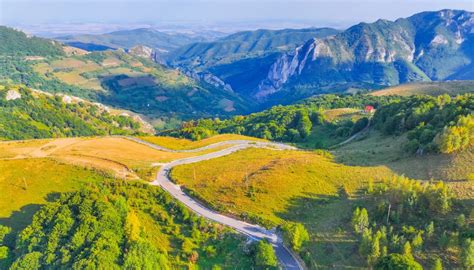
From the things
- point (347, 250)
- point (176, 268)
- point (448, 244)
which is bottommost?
point (176, 268)

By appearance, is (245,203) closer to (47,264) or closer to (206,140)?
(47,264)

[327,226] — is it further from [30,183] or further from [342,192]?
[30,183]

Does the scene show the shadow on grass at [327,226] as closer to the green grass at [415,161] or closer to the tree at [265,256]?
the tree at [265,256]

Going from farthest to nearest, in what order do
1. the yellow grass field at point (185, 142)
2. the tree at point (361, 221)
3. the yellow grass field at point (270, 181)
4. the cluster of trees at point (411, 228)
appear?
1. the yellow grass field at point (185, 142)
2. the yellow grass field at point (270, 181)
3. the tree at point (361, 221)
4. the cluster of trees at point (411, 228)

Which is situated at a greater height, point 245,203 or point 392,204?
point 392,204

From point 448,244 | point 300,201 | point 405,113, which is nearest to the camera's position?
point 448,244

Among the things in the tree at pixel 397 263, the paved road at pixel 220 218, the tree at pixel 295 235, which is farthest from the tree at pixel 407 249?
the paved road at pixel 220 218

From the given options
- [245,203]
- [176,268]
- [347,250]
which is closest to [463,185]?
[347,250]

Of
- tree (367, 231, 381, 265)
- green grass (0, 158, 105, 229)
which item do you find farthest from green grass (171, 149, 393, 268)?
green grass (0, 158, 105, 229)
